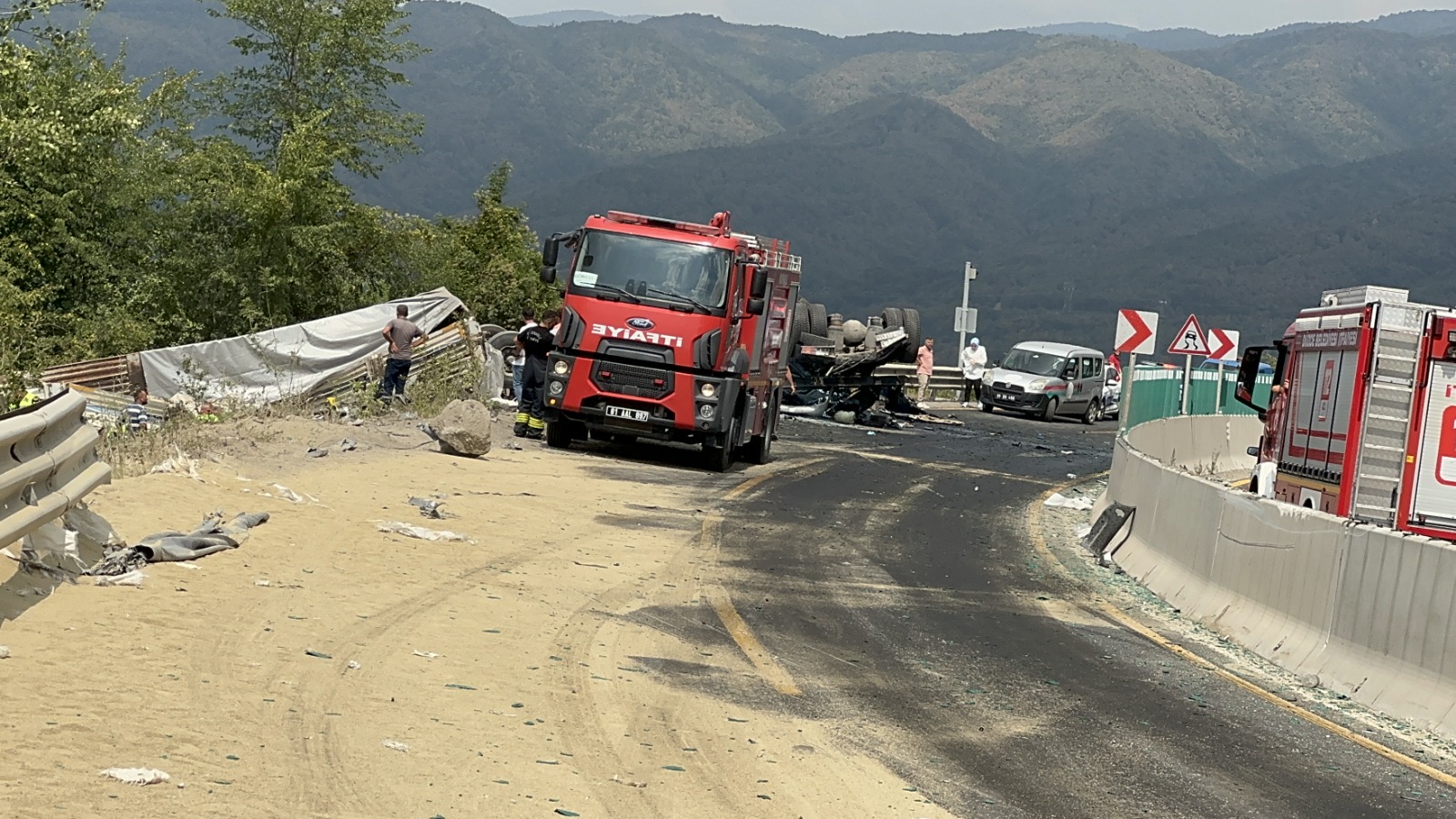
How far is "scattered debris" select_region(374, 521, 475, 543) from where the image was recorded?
13.5m

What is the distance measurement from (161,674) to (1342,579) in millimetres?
7382

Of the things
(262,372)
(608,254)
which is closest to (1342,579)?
(608,254)

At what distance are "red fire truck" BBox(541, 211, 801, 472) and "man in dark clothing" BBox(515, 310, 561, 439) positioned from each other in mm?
1934

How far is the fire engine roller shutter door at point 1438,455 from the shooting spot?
1547 centimetres

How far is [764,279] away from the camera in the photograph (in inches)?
849

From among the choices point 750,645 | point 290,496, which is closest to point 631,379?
point 290,496

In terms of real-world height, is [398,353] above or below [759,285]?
below

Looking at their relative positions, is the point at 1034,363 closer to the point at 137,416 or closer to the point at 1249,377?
the point at 1249,377

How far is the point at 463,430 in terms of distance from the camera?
20.3m

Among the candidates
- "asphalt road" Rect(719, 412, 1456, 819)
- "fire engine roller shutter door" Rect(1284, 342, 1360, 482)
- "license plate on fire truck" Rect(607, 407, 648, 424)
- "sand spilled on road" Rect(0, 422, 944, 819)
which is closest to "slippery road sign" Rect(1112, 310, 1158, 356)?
"license plate on fire truck" Rect(607, 407, 648, 424)

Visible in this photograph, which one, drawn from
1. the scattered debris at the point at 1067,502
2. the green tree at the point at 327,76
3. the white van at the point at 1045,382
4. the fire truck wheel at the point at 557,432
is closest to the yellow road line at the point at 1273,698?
the scattered debris at the point at 1067,502

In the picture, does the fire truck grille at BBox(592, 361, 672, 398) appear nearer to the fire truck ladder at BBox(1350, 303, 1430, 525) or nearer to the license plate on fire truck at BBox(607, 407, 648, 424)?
the license plate on fire truck at BBox(607, 407, 648, 424)

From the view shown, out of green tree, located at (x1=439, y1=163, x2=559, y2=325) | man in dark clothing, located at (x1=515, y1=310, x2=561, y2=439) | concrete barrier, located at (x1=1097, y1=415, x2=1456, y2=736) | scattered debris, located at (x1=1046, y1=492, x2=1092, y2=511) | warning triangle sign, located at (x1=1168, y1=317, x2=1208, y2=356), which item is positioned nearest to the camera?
concrete barrier, located at (x1=1097, y1=415, x2=1456, y2=736)

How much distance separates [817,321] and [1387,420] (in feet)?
70.6
